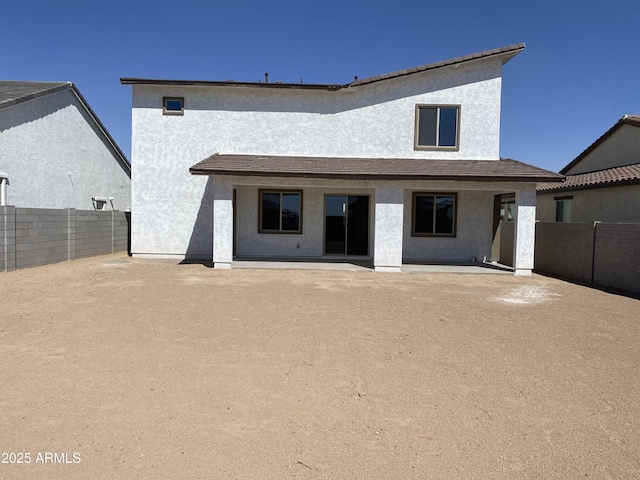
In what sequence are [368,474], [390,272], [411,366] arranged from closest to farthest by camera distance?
[368,474] < [411,366] < [390,272]

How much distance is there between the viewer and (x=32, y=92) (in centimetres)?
1622

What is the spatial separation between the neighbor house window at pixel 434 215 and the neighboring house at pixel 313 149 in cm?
4

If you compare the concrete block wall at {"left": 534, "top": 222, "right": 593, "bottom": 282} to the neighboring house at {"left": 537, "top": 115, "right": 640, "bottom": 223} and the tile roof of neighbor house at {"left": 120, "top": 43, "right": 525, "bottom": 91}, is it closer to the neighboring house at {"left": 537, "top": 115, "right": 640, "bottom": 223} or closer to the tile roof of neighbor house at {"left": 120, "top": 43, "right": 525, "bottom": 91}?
the neighboring house at {"left": 537, "top": 115, "right": 640, "bottom": 223}

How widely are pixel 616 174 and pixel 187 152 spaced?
55.2 feet

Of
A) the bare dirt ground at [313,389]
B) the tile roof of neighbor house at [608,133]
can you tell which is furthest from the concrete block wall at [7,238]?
the tile roof of neighbor house at [608,133]

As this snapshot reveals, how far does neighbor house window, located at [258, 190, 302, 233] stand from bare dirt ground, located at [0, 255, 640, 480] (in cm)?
705

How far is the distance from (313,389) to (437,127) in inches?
519

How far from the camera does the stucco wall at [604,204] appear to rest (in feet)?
47.0

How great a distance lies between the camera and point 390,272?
13.0 metres

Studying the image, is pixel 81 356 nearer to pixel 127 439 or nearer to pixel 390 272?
pixel 127 439

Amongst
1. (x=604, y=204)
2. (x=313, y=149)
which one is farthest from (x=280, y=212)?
(x=604, y=204)

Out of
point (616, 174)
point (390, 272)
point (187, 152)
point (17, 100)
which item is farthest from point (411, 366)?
point (17, 100)

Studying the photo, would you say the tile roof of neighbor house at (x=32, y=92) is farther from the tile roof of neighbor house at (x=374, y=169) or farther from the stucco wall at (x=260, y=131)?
the tile roof of neighbor house at (x=374, y=169)

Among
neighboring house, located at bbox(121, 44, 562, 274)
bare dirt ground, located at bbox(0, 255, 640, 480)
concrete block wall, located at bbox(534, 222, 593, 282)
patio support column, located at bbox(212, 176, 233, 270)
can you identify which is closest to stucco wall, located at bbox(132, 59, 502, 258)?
neighboring house, located at bbox(121, 44, 562, 274)
